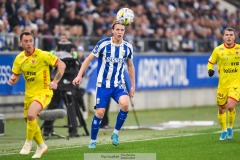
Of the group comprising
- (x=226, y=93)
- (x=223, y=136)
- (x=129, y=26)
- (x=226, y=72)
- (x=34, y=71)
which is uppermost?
(x=129, y=26)

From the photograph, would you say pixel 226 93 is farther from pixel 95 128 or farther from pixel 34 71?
pixel 34 71

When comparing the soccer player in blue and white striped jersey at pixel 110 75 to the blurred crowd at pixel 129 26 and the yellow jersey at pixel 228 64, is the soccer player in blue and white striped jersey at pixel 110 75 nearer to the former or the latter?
the yellow jersey at pixel 228 64

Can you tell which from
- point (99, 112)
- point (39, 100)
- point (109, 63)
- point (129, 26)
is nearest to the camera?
point (39, 100)

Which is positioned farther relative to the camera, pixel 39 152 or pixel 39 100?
pixel 39 100

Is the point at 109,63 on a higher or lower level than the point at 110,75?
higher

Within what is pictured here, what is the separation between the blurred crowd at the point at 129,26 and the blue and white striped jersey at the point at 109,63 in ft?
28.6

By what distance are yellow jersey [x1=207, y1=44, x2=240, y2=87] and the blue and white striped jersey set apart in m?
2.35

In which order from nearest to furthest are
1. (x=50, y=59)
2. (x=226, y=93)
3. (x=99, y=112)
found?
(x=50, y=59) < (x=99, y=112) < (x=226, y=93)

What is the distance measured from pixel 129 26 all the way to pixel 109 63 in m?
14.7

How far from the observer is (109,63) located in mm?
16656

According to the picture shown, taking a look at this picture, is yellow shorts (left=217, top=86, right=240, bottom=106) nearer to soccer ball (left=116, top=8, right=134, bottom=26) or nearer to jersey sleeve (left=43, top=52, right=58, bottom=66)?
soccer ball (left=116, top=8, right=134, bottom=26)

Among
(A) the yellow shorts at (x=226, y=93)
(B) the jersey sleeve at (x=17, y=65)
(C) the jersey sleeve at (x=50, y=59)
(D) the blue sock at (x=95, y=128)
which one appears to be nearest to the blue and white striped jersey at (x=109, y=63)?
(D) the blue sock at (x=95, y=128)

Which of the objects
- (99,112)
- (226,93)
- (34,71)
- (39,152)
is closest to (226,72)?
(226,93)

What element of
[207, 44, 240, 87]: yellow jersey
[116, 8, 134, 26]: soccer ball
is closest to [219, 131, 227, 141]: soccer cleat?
[207, 44, 240, 87]: yellow jersey
